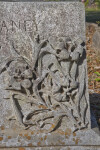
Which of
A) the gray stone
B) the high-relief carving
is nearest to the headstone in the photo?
the high-relief carving

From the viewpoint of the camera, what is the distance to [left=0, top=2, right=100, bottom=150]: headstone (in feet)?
7.26

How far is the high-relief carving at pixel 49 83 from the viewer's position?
2.22 metres

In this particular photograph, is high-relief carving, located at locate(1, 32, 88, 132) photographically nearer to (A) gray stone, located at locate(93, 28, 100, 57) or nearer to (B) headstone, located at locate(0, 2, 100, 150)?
(B) headstone, located at locate(0, 2, 100, 150)

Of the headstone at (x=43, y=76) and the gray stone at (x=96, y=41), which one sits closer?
the headstone at (x=43, y=76)

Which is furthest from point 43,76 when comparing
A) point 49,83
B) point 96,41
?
point 96,41

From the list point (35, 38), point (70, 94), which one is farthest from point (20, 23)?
point (70, 94)

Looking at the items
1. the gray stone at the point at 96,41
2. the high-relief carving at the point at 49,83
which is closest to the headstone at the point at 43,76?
the high-relief carving at the point at 49,83

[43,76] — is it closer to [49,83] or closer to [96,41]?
[49,83]

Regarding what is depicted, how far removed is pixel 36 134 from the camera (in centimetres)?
232

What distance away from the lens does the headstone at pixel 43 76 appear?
221 centimetres

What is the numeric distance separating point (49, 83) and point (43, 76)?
0.10 m

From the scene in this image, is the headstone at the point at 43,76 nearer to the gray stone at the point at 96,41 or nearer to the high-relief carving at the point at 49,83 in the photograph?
the high-relief carving at the point at 49,83

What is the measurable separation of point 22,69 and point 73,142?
970 mm

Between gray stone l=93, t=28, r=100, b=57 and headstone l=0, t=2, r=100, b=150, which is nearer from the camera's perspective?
headstone l=0, t=2, r=100, b=150
